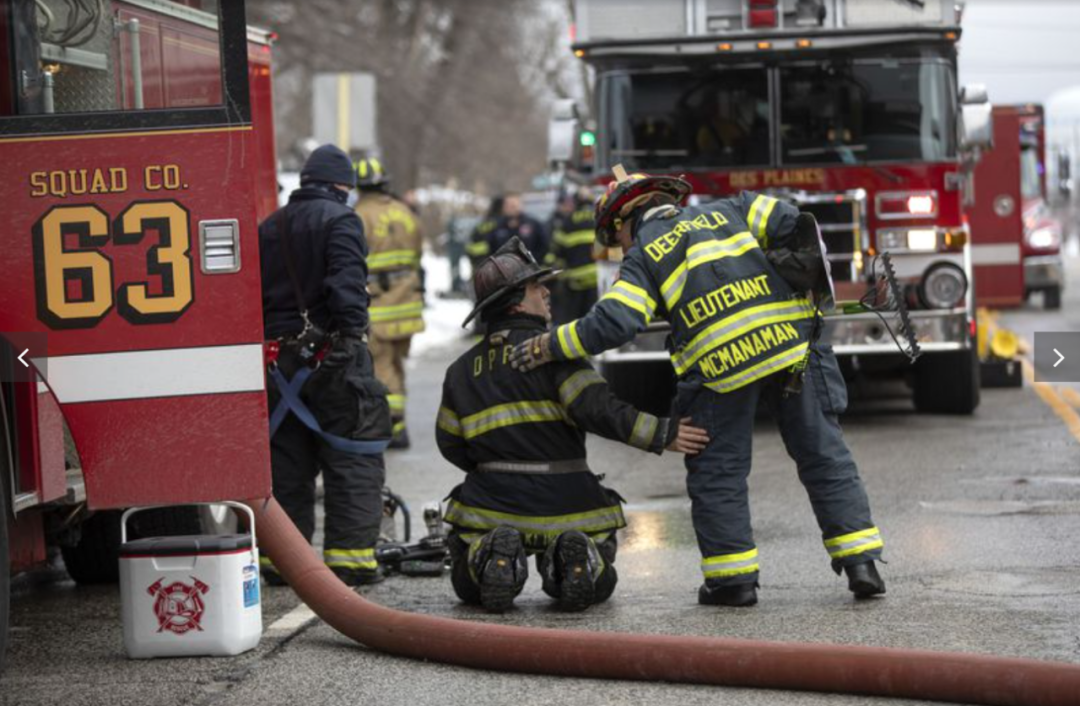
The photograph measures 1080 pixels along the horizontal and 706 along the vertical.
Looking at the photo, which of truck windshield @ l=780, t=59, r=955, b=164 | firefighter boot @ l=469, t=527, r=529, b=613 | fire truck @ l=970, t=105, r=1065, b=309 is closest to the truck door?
firefighter boot @ l=469, t=527, r=529, b=613

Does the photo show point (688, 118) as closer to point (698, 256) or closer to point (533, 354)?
point (698, 256)

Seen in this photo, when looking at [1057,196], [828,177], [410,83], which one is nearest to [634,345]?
[828,177]

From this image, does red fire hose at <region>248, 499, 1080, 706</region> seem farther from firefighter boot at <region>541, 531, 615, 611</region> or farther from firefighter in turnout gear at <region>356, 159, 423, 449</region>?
firefighter in turnout gear at <region>356, 159, 423, 449</region>

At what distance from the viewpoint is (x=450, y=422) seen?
6996 millimetres

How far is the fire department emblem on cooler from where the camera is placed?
19.4 feet

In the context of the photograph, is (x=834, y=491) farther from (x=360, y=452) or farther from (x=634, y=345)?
(x=634, y=345)

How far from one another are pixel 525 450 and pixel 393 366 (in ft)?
16.1

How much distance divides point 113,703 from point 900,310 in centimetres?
294

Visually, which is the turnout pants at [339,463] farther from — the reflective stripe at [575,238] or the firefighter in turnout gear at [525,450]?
the reflective stripe at [575,238]

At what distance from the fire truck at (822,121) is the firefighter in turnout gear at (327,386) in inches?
181

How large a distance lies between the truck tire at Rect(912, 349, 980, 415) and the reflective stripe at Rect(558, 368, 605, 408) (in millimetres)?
6034

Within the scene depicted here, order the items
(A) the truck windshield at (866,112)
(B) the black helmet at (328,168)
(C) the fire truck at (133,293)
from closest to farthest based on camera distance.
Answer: (C) the fire truck at (133,293), (B) the black helmet at (328,168), (A) the truck windshield at (866,112)

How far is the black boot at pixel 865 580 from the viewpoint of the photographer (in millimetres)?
6582

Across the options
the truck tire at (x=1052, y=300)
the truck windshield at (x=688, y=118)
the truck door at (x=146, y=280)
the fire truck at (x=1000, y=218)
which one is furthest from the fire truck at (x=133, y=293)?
the truck tire at (x=1052, y=300)
